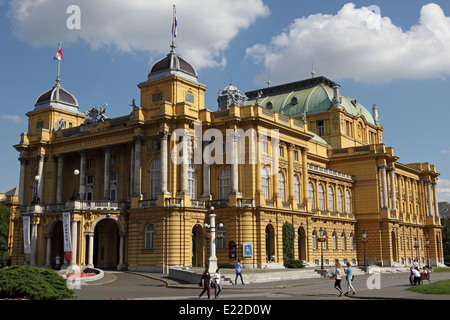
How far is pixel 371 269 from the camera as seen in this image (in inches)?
2285

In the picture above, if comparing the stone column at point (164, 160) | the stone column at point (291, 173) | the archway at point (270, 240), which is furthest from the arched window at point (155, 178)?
the stone column at point (291, 173)

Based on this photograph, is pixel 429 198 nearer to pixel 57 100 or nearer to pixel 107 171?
pixel 107 171

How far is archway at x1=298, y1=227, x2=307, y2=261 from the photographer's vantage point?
206 ft

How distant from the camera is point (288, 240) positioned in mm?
58406

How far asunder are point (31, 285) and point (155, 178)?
115 ft

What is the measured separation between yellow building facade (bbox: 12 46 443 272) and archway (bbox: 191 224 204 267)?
0.35ft

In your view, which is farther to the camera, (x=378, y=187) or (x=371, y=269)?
(x=378, y=187)

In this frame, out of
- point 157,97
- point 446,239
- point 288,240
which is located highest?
point 157,97

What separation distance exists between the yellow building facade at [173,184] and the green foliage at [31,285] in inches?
849

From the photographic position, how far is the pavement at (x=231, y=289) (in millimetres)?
30734

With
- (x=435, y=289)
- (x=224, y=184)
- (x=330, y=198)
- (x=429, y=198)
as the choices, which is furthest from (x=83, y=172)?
(x=429, y=198)
